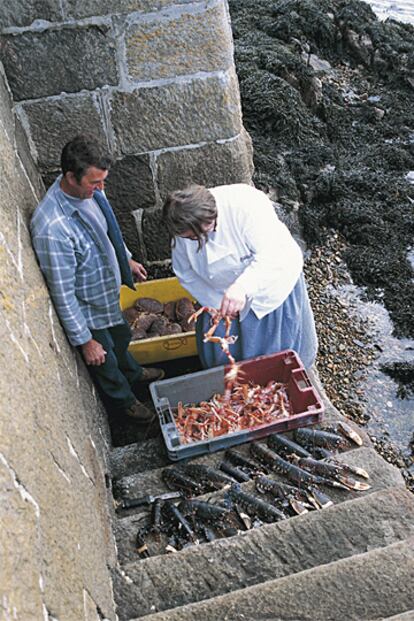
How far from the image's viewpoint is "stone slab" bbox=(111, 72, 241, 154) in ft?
14.0

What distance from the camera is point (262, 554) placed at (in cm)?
289

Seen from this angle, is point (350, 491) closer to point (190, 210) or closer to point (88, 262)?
point (190, 210)

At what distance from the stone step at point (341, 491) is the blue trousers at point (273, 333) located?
0.97 metres

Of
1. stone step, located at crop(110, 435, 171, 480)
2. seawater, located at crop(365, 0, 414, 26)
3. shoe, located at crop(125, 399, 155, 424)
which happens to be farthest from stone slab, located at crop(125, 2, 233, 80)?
seawater, located at crop(365, 0, 414, 26)

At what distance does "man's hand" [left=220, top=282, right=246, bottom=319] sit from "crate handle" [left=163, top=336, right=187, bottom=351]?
1.46 m

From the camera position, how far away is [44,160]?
4418 millimetres

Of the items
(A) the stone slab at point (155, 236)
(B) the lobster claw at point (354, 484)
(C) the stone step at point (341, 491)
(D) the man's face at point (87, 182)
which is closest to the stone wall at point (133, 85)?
(A) the stone slab at point (155, 236)

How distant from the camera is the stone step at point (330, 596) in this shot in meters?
2.28

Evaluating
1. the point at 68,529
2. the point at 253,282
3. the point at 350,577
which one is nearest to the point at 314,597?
the point at 350,577

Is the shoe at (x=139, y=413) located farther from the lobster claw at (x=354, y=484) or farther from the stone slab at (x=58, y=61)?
the stone slab at (x=58, y=61)

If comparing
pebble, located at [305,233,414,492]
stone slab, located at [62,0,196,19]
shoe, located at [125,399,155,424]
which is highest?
stone slab, located at [62,0,196,19]

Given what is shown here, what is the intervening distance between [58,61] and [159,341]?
227cm

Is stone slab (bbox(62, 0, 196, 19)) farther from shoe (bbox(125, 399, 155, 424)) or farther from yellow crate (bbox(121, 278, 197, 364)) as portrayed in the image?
shoe (bbox(125, 399, 155, 424))

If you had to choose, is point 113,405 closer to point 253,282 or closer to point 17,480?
point 253,282
